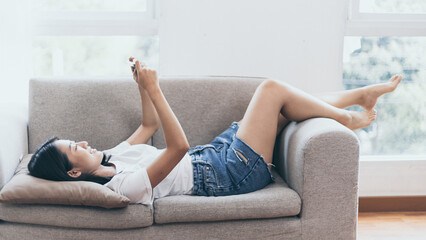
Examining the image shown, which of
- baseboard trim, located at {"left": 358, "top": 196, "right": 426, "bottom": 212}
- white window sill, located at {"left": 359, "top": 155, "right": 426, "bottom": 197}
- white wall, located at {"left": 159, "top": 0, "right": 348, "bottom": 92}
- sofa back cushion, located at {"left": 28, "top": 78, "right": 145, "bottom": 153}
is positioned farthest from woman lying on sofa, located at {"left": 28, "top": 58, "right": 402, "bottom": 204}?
baseboard trim, located at {"left": 358, "top": 196, "right": 426, "bottom": 212}

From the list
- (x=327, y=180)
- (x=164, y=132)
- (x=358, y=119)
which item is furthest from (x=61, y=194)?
(x=358, y=119)

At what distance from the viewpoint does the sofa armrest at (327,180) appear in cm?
174

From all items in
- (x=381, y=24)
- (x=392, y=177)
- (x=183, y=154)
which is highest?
(x=381, y=24)

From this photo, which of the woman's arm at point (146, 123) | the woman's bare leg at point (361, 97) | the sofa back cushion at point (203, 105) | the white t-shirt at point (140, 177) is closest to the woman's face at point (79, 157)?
the white t-shirt at point (140, 177)

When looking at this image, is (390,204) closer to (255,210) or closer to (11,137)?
(255,210)

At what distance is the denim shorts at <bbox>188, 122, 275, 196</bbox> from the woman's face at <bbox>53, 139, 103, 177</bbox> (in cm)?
43

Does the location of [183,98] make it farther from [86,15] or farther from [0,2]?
[0,2]

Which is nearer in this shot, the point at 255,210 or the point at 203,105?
the point at 255,210

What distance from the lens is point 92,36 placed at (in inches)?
111

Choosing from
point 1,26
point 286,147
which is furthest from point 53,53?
point 286,147

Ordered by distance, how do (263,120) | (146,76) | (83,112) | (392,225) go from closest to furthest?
(146,76) → (263,120) → (83,112) → (392,225)

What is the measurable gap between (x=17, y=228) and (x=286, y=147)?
1205 millimetres

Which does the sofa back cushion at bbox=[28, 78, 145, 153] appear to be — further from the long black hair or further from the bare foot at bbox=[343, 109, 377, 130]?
the bare foot at bbox=[343, 109, 377, 130]

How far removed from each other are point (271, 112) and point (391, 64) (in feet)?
4.56
